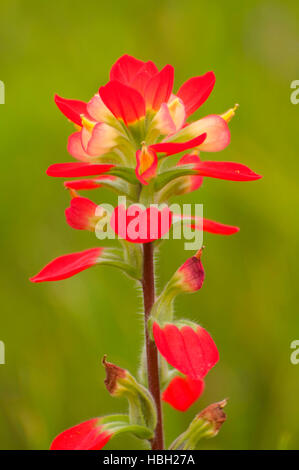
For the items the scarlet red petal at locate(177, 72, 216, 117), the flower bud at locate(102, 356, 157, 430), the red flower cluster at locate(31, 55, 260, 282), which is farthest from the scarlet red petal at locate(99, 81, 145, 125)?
the flower bud at locate(102, 356, 157, 430)

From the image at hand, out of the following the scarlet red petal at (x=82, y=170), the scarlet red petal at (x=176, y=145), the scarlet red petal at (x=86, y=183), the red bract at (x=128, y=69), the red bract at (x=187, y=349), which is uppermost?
the red bract at (x=128, y=69)

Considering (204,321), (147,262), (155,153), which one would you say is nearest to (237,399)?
(204,321)

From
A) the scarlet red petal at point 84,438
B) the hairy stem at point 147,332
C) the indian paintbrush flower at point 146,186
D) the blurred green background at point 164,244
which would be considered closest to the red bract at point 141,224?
the indian paintbrush flower at point 146,186

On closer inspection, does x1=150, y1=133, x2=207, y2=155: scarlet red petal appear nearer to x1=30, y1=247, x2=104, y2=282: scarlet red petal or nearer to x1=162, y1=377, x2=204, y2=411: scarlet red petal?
x1=30, y1=247, x2=104, y2=282: scarlet red petal

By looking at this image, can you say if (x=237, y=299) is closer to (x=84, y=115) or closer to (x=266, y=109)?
(x=266, y=109)

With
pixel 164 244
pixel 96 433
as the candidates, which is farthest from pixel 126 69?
pixel 164 244

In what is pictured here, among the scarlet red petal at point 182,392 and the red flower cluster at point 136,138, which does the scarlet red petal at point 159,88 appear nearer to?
the red flower cluster at point 136,138
